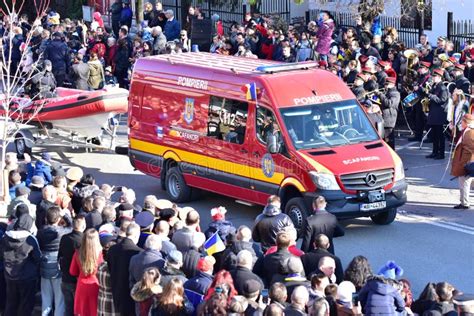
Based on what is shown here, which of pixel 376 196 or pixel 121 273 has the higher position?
pixel 121 273

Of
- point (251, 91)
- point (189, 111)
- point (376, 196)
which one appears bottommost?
point (376, 196)

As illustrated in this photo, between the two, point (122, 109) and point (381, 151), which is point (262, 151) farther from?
point (122, 109)

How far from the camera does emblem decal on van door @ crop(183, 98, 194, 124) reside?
19.6 m

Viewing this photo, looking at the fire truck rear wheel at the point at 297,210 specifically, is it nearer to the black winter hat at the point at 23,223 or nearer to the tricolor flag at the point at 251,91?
the tricolor flag at the point at 251,91

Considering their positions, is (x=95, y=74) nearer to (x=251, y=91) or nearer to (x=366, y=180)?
(x=251, y=91)

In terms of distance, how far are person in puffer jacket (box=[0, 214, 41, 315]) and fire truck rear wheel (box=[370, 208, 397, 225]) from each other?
21.0 ft

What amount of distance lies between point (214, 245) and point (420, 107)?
11276 millimetres

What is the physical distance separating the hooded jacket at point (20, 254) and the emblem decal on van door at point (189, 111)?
623 cm

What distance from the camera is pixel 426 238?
1770 cm

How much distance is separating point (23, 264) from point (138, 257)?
70.2 inches

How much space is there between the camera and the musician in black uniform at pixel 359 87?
2267cm

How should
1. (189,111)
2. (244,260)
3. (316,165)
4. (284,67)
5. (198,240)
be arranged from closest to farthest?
(244,260) < (198,240) < (316,165) < (284,67) < (189,111)

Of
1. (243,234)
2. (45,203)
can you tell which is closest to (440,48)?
(45,203)

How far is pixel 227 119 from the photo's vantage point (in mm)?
18969
